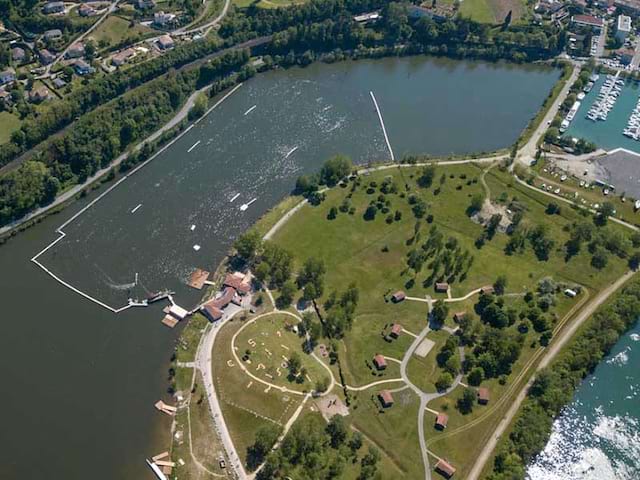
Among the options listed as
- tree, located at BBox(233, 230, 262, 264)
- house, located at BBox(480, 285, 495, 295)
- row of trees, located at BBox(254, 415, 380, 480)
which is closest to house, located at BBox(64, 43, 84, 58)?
tree, located at BBox(233, 230, 262, 264)

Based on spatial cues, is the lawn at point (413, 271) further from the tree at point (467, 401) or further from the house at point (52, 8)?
the house at point (52, 8)

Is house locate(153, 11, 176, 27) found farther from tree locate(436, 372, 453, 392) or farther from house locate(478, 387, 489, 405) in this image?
house locate(478, 387, 489, 405)

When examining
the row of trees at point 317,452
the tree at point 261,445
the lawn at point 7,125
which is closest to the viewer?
the row of trees at point 317,452

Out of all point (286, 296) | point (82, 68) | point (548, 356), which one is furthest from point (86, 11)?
point (548, 356)

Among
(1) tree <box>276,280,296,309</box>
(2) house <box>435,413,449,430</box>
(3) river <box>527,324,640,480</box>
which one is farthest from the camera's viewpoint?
(1) tree <box>276,280,296,309</box>

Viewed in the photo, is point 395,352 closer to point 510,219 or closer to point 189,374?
point 189,374

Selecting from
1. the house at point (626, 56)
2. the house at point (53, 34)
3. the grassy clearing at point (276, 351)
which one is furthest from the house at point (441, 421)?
the house at point (53, 34)
